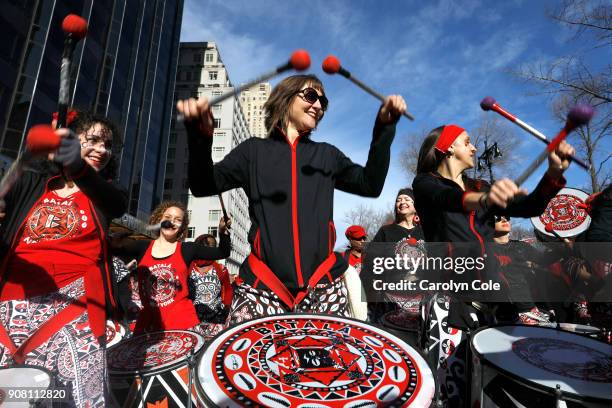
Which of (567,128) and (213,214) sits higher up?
(213,214)

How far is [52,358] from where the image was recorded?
173 centimetres

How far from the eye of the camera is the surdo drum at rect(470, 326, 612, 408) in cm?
165

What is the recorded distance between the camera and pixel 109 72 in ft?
88.0

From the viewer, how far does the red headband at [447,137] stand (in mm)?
2914

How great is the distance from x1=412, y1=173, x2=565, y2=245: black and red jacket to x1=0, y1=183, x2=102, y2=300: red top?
1973 mm

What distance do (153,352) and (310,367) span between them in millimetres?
1545

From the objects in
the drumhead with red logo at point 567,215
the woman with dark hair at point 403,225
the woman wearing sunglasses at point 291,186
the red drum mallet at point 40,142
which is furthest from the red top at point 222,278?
the drumhead with red logo at point 567,215

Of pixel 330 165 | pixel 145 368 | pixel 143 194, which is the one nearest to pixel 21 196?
pixel 145 368

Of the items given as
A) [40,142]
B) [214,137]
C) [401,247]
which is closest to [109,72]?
[401,247]

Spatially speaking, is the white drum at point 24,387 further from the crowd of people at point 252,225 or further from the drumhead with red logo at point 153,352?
the drumhead with red logo at point 153,352

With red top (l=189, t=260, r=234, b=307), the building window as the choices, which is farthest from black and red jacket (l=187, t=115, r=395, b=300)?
the building window

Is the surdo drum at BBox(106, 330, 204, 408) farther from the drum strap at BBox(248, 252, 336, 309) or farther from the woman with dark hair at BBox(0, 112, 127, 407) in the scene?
the drum strap at BBox(248, 252, 336, 309)

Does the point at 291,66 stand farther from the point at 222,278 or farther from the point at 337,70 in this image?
the point at 222,278

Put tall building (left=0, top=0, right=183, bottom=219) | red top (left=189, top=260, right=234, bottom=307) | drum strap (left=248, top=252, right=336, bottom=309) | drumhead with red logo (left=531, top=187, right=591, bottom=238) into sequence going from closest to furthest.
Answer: drum strap (left=248, top=252, right=336, bottom=309)
red top (left=189, top=260, right=234, bottom=307)
drumhead with red logo (left=531, top=187, right=591, bottom=238)
tall building (left=0, top=0, right=183, bottom=219)
